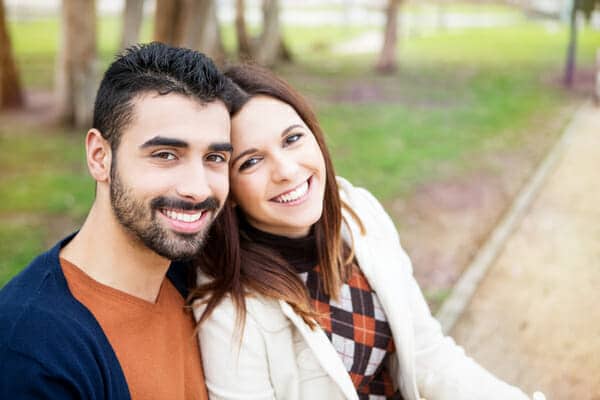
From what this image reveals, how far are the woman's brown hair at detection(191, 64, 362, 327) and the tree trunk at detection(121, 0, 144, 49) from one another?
7593 millimetres

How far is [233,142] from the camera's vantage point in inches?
93.8

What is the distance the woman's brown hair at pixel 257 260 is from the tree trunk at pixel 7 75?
1013 cm

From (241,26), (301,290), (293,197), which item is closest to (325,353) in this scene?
(301,290)

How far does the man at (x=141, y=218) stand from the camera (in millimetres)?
1941

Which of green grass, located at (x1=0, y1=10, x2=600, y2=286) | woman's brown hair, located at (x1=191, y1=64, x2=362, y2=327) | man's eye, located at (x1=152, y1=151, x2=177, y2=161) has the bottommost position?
green grass, located at (x1=0, y1=10, x2=600, y2=286)

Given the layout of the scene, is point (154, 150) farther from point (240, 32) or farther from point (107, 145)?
point (240, 32)

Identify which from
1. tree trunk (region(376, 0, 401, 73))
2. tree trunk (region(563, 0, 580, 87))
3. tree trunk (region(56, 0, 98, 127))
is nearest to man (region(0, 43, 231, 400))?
tree trunk (region(56, 0, 98, 127))

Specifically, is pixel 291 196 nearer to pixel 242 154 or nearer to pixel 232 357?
pixel 242 154

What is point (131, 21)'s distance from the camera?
9.69 meters

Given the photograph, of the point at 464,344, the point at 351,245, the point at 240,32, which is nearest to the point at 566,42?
the point at 240,32

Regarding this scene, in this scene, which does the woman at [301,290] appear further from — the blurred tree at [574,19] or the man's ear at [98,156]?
the blurred tree at [574,19]

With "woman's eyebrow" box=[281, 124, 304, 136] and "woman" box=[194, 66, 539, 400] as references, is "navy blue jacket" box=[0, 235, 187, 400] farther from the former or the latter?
→ "woman's eyebrow" box=[281, 124, 304, 136]

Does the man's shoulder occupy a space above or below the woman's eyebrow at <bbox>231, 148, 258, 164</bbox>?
below

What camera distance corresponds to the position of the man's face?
2.02m
